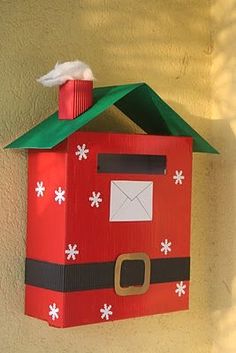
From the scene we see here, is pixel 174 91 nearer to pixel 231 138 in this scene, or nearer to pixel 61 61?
pixel 231 138

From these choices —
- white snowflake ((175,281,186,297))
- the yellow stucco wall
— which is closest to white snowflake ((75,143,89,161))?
the yellow stucco wall

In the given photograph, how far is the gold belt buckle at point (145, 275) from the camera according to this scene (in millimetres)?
977

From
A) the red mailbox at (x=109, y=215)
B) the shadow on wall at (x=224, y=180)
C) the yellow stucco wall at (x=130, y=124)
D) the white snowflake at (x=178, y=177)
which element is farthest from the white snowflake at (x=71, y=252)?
the shadow on wall at (x=224, y=180)

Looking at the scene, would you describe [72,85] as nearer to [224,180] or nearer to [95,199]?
[95,199]

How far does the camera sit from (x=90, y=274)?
95cm

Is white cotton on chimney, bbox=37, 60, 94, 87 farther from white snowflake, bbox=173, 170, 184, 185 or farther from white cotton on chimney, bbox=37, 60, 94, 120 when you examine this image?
white snowflake, bbox=173, 170, 184, 185

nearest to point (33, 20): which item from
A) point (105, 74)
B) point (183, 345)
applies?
point (105, 74)

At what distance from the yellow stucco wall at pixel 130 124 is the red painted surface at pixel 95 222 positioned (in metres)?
0.04

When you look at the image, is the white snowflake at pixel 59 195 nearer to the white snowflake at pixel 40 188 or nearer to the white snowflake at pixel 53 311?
the white snowflake at pixel 40 188

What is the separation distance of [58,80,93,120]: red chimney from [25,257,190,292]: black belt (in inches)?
8.3

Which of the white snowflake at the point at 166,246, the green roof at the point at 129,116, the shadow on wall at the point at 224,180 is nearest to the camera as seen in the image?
the green roof at the point at 129,116

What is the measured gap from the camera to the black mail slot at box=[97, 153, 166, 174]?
3.18 ft

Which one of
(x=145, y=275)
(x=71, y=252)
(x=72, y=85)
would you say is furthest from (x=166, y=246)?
(x=72, y=85)

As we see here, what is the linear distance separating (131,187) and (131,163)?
36mm
